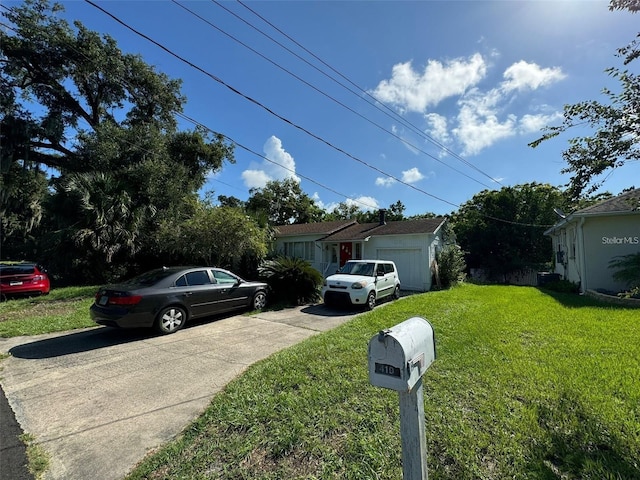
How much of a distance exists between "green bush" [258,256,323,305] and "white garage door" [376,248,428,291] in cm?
691

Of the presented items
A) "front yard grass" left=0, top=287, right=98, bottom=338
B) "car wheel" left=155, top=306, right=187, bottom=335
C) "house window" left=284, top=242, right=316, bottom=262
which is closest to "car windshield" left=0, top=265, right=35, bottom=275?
"front yard grass" left=0, top=287, right=98, bottom=338

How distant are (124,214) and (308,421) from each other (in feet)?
48.6

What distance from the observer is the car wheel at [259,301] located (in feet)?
31.7

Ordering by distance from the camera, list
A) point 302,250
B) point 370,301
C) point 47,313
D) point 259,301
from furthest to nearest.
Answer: point 302,250 < point 370,301 < point 259,301 < point 47,313

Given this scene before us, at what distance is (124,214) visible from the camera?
14.5 m

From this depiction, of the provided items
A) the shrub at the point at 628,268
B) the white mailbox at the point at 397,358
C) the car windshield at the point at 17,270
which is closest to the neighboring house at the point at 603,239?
the shrub at the point at 628,268

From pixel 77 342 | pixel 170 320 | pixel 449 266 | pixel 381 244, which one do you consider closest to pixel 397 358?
pixel 170 320

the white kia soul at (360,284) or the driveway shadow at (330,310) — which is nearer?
the driveway shadow at (330,310)

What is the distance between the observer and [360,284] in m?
10.0

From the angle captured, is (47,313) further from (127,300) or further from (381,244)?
(381,244)

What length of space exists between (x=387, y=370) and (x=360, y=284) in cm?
840

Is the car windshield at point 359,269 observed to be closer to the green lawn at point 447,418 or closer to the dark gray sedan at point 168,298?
the dark gray sedan at point 168,298

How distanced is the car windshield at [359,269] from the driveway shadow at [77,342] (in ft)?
21.6

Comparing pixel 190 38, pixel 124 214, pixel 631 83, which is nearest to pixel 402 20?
pixel 190 38
